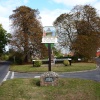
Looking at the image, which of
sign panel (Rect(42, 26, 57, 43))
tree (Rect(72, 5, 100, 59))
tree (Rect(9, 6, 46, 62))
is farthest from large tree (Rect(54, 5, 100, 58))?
sign panel (Rect(42, 26, 57, 43))

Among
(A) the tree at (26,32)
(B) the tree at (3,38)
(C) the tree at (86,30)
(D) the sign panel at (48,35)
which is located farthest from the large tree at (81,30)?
(D) the sign panel at (48,35)

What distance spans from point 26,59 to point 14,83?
4045 centimetres

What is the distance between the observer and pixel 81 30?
53.9 meters

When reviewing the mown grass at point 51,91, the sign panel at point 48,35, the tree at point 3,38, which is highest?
the tree at point 3,38

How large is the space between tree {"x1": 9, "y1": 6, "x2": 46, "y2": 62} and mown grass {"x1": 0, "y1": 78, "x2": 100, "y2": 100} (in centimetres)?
3540

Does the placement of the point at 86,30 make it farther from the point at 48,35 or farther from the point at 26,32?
the point at 48,35

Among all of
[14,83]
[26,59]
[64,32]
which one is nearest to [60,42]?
[64,32]

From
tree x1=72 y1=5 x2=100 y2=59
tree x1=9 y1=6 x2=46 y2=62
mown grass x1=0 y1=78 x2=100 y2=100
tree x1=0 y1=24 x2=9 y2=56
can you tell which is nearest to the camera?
mown grass x1=0 y1=78 x2=100 y2=100

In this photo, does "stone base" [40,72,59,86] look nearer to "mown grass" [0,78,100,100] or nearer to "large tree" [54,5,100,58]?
"mown grass" [0,78,100,100]

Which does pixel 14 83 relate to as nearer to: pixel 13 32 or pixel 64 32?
pixel 13 32

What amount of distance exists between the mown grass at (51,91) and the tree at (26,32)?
35395 millimetres

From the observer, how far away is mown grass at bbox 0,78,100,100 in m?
11.4

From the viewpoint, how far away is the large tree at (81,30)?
5188 centimetres

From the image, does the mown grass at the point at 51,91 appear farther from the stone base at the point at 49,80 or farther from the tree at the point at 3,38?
the tree at the point at 3,38
